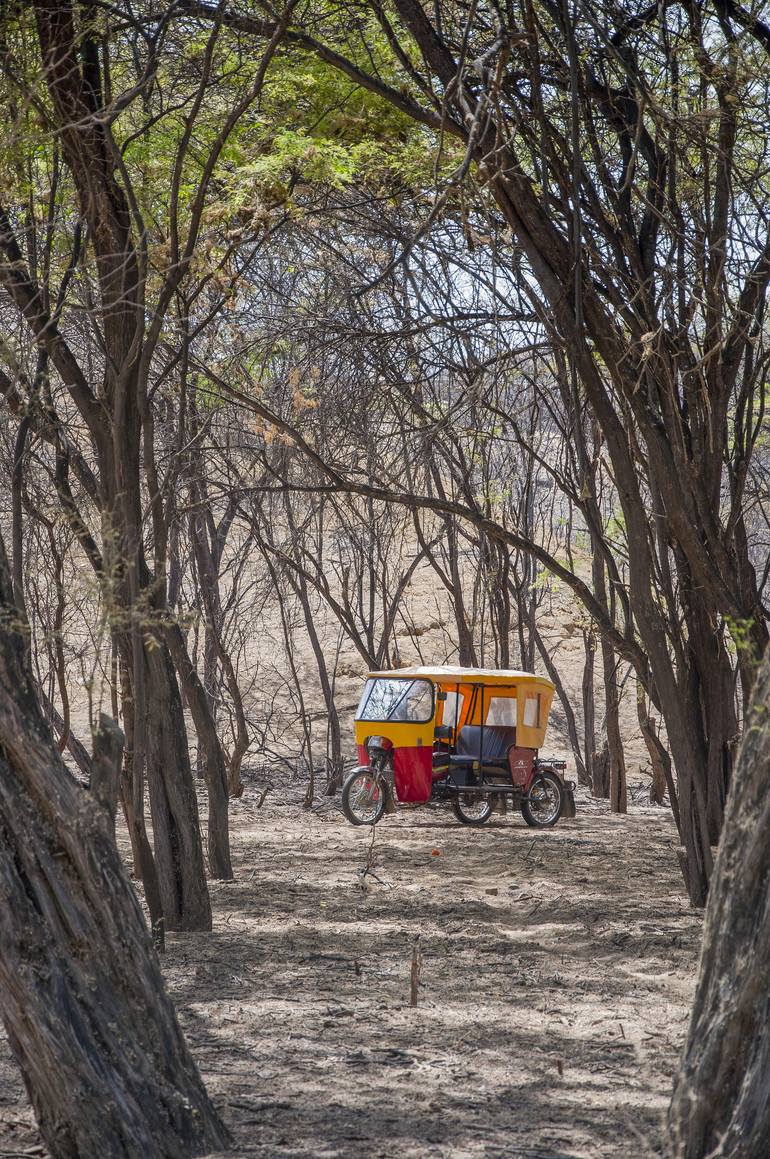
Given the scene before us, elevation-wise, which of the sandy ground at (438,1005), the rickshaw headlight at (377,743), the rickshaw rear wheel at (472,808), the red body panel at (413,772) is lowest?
the sandy ground at (438,1005)

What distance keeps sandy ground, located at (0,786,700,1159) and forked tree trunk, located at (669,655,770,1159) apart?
0.50 metres

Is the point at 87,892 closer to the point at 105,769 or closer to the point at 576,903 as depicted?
the point at 105,769

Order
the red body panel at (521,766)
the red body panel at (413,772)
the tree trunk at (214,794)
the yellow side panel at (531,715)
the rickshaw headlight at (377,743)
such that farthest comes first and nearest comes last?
the yellow side panel at (531,715), the red body panel at (521,766), the rickshaw headlight at (377,743), the red body panel at (413,772), the tree trunk at (214,794)

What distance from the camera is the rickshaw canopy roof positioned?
11164 millimetres

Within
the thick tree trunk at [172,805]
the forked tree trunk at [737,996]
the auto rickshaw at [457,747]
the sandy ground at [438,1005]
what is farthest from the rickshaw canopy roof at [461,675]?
the forked tree trunk at [737,996]

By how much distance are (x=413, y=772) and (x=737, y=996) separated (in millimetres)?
8472

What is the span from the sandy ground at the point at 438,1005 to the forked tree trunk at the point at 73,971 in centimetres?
31

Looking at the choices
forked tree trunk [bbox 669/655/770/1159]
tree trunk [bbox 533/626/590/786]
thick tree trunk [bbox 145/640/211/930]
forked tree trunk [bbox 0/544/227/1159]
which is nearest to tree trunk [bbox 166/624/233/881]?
thick tree trunk [bbox 145/640/211/930]

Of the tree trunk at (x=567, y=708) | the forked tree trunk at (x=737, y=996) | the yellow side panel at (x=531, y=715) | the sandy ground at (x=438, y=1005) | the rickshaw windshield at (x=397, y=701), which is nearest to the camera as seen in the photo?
the forked tree trunk at (x=737, y=996)

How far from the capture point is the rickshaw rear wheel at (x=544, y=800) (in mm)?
11141

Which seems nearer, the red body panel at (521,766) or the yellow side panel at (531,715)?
the red body panel at (521,766)

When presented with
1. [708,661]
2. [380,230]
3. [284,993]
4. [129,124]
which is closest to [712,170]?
[380,230]

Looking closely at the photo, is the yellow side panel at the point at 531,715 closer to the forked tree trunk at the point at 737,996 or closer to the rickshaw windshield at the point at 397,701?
the rickshaw windshield at the point at 397,701

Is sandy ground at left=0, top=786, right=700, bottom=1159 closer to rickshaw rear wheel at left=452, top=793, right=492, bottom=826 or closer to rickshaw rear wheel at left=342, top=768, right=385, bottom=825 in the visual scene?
rickshaw rear wheel at left=342, top=768, right=385, bottom=825
